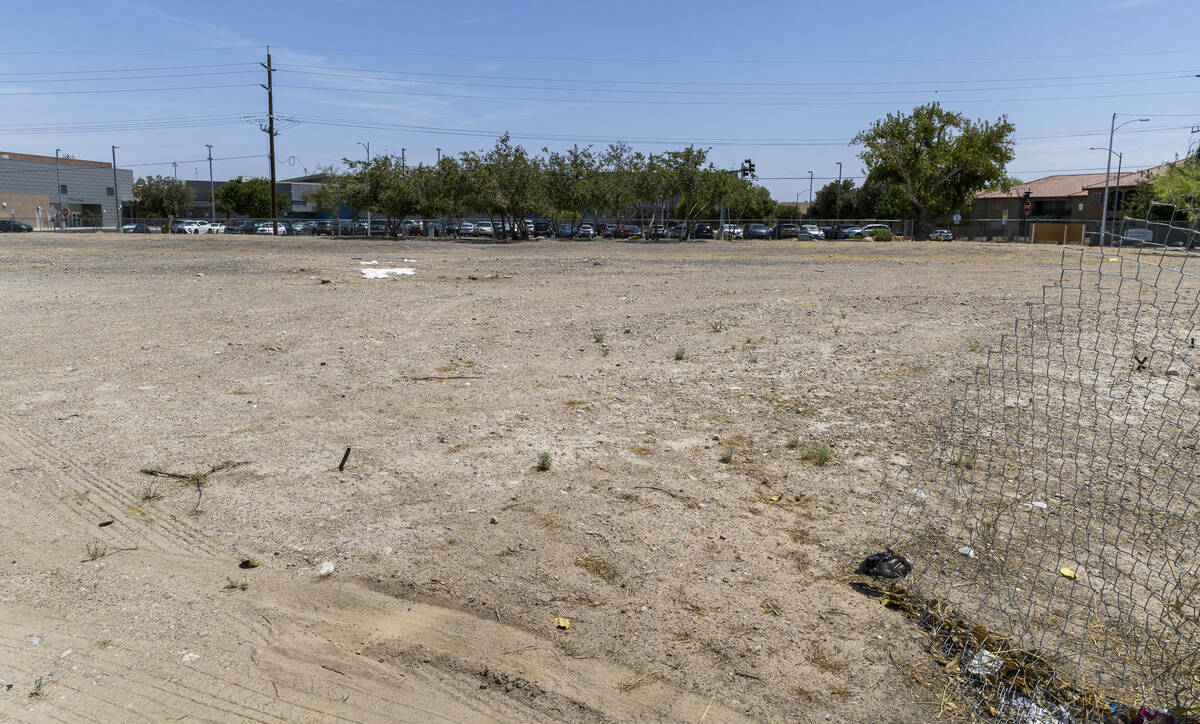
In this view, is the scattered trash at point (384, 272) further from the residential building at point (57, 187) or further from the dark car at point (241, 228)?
the residential building at point (57, 187)

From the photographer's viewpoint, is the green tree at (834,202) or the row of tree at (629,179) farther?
the green tree at (834,202)

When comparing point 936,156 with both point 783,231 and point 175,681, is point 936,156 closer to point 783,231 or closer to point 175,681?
point 783,231

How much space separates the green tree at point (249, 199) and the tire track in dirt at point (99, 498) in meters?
95.7

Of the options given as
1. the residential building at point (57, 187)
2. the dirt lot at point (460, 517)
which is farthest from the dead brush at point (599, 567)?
the residential building at point (57, 187)

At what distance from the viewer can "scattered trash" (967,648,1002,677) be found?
145 inches

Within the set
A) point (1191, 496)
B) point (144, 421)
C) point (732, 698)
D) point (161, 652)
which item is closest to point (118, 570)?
point (161, 652)

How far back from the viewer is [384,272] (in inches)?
762

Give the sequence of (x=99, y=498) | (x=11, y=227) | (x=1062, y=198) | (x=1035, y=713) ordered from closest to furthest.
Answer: (x=1035, y=713) → (x=99, y=498) → (x=11, y=227) → (x=1062, y=198)

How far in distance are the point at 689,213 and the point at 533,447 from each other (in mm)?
55486

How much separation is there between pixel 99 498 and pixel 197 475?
0.64 m

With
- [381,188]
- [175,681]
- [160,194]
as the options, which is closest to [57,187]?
[160,194]

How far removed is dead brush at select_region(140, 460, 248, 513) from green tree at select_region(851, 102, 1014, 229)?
173 ft

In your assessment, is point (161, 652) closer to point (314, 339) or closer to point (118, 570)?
point (118, 570)

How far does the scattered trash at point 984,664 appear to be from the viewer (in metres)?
3.67
